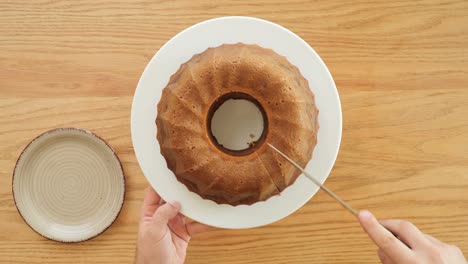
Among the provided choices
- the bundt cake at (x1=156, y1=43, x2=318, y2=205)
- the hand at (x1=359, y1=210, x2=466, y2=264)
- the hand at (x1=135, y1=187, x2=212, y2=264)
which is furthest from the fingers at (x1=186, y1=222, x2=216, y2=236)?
the hand at (x1=359, y1=210, x2=466, y2=264)

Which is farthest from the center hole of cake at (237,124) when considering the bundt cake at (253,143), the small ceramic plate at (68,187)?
the small ceramic plate at (68,187)

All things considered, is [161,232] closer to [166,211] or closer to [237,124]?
[166,211]

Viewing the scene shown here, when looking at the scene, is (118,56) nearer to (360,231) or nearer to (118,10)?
(118,10)

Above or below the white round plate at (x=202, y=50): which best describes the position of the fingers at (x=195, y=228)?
below

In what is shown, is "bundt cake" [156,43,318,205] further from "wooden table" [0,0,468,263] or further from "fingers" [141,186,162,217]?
"wooden table" [0,0,468,263]

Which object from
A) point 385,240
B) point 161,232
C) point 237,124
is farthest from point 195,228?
point 385,240

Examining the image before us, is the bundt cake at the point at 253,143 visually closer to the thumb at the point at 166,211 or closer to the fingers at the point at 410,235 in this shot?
the thumb at the point at 166,211
